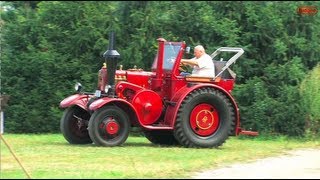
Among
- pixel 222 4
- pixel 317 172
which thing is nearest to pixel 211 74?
pixel 317 172

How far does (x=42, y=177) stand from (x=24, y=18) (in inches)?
472

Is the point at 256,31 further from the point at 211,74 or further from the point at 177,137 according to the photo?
the point at 177,137

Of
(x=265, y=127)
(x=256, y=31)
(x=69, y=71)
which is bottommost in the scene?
(x=265, y=127)

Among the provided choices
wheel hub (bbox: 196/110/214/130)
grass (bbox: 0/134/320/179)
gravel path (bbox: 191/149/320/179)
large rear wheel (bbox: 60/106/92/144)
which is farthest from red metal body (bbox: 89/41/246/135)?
gravel path (bbox: 191/149/320/179)

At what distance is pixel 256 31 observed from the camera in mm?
19531

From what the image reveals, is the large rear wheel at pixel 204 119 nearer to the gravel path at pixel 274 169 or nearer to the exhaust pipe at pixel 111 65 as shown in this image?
the exhaust pipe at pixel 111 65

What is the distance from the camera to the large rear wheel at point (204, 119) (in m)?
14.0

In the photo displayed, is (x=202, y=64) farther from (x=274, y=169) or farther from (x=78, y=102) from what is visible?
(x=274, y=169)

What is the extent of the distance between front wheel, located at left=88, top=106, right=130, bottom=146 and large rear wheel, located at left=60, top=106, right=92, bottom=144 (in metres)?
1.02

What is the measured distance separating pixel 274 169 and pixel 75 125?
17.4 feet

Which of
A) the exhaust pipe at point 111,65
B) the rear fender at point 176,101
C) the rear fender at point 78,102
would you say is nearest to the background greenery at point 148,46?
the rear fender at point 176,101

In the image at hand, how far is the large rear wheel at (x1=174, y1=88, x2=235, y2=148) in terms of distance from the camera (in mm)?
13984

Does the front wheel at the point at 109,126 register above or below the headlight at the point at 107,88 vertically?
below

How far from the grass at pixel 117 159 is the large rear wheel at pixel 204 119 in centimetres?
28
